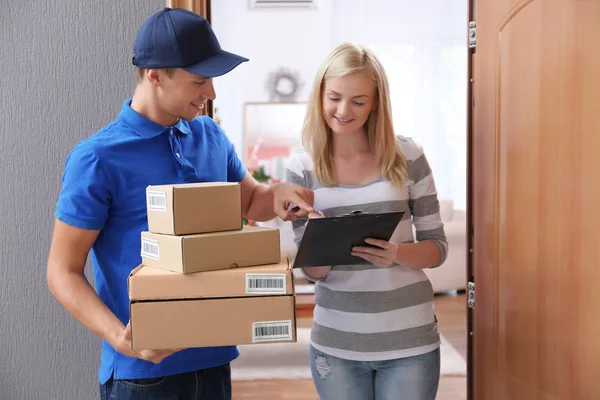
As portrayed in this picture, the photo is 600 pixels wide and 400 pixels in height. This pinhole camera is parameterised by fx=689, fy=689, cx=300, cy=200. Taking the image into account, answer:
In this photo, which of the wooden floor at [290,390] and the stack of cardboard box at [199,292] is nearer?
the stack of cardboard box at [199,292]

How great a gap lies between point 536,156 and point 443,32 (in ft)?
21.4

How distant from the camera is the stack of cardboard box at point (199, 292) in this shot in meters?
1.27

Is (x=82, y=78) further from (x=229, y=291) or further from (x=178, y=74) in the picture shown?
(x=229, y=291)

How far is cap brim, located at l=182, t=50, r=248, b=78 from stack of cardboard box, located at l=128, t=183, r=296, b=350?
255mm

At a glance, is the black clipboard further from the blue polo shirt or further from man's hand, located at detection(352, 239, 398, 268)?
the blue polo shirt

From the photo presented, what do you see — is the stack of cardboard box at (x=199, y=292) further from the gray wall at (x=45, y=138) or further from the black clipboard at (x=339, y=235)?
the gray wall at (x=45, y=138)

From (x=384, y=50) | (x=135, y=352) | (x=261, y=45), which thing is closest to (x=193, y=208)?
(x=135, y=352)

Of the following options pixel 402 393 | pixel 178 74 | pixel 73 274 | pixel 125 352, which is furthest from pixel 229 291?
pixel 402 393

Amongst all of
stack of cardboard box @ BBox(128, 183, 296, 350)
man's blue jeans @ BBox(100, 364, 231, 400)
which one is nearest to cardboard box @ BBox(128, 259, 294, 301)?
stack of cardboard box @ BBox(128, 183, 296, 350)

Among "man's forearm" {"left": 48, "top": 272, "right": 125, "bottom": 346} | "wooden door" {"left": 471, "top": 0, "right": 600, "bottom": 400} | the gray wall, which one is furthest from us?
the gray wall

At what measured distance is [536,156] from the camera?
2.09 meters

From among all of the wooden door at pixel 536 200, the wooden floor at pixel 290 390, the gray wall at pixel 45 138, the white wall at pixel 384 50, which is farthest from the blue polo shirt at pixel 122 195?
the white wall at pixel 384 50

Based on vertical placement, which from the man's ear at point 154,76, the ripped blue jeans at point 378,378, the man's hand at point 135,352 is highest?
the man's ear at point 154,76

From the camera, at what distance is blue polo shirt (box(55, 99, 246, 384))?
141cm
